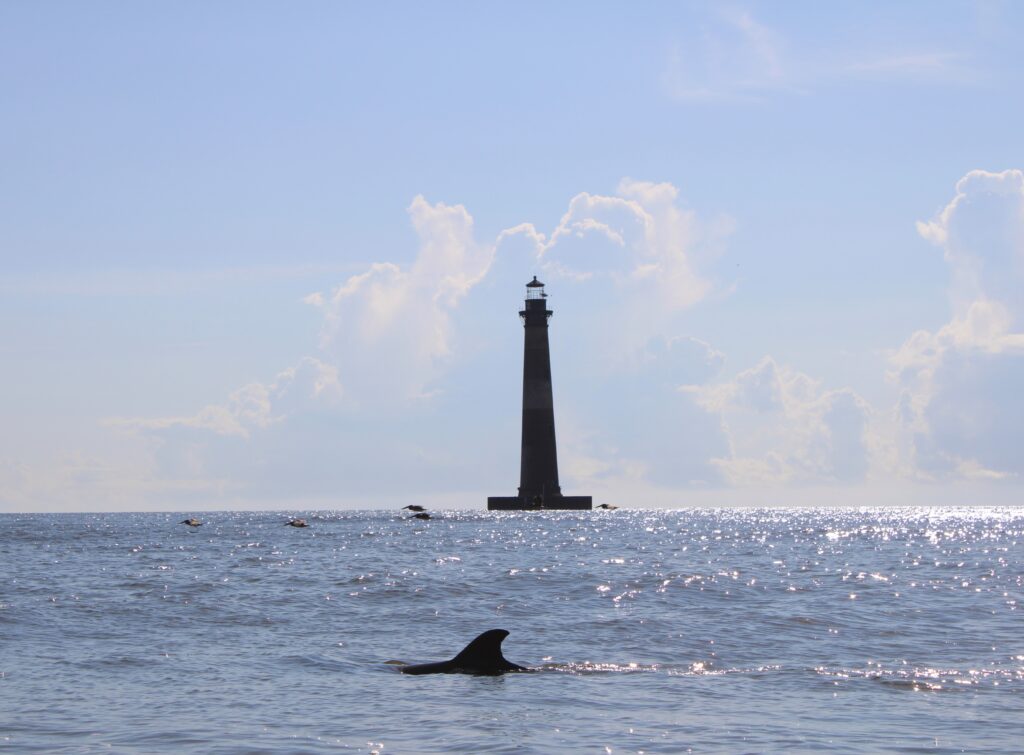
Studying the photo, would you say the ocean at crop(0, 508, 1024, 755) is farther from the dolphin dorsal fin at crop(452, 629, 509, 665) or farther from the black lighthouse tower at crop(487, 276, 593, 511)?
the black lighthouse tower at crop(487, 276, 593, 511)

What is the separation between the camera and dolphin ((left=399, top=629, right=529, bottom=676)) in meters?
22.3

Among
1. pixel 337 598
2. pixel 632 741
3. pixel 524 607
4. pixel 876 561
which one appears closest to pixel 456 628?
pixel 524 607

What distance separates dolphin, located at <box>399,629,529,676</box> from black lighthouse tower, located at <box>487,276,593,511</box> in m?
98.1

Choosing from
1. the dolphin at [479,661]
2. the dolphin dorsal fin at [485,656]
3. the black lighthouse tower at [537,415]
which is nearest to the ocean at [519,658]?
the dolphin at [479,661]

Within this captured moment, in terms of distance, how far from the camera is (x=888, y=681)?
22.0 m

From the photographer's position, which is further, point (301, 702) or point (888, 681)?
point (888, 681)

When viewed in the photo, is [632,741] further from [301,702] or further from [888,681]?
[888,681]

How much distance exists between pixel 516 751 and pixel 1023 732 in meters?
6.80

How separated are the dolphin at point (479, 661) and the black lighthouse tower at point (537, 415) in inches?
3861

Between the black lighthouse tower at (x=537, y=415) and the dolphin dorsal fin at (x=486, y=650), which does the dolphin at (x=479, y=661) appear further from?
the black lighthouse tower at (x=537, y=415)

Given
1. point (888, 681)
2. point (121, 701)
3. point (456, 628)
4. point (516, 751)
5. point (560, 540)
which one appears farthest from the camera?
point (560, 540)

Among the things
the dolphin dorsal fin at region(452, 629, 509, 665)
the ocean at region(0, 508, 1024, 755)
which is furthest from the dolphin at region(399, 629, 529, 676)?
the ocean at region(0, 508, 1024, 755)

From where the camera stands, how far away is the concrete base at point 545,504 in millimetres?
125500

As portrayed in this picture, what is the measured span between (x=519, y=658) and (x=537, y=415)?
96525 millimetres
